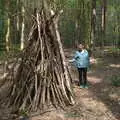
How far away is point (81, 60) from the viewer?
39.9 ft

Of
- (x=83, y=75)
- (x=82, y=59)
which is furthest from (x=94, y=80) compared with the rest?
(x=82, y=59)

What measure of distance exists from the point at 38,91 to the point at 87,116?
1574mm

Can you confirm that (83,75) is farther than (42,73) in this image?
Yes

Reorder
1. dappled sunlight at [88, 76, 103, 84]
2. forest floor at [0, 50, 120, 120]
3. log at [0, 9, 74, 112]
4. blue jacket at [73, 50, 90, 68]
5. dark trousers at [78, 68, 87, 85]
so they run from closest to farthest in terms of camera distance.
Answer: forest floor at [0, 50, 120, 120] < log at [0, 9, 74, 112] < blue jacket at [73, 50, 90, 68] < dark trousers at [78, 68, 87, 85] < dappled sunlight at [88, 76, 103, 84]

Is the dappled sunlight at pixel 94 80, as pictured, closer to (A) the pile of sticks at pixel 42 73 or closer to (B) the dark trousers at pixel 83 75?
(B) the dark trousers at pixel 83 75

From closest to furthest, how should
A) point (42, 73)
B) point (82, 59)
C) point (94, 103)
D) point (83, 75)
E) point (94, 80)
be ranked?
point (42, 73), point (94, 103), point (82, 59), point (83, 75), point (94, 80)

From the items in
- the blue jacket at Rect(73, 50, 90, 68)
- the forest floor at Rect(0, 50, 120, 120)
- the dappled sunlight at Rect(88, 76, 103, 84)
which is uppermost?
the blue jacket at Rect(73, 50, 90, 68)

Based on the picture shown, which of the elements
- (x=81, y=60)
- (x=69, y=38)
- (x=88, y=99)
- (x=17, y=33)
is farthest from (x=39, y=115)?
(x=69, y=38)

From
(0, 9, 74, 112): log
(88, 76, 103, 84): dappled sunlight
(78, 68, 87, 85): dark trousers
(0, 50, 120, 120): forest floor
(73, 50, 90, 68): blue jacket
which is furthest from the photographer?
(88, 76, 103, 84): dappled sunlight

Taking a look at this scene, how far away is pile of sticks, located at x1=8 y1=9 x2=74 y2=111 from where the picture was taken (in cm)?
1029

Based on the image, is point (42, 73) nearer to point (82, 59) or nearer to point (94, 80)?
point (82, 59)

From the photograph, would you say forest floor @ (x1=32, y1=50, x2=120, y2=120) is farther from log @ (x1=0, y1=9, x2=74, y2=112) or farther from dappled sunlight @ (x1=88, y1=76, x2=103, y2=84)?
log @ (x1=0, y1=9, x2=74, y2=112)

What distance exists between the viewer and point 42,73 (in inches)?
407

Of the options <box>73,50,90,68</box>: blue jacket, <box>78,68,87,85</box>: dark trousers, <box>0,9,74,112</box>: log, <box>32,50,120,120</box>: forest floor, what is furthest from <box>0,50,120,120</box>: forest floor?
<box>73,50,90,68</box>: blue jacket
